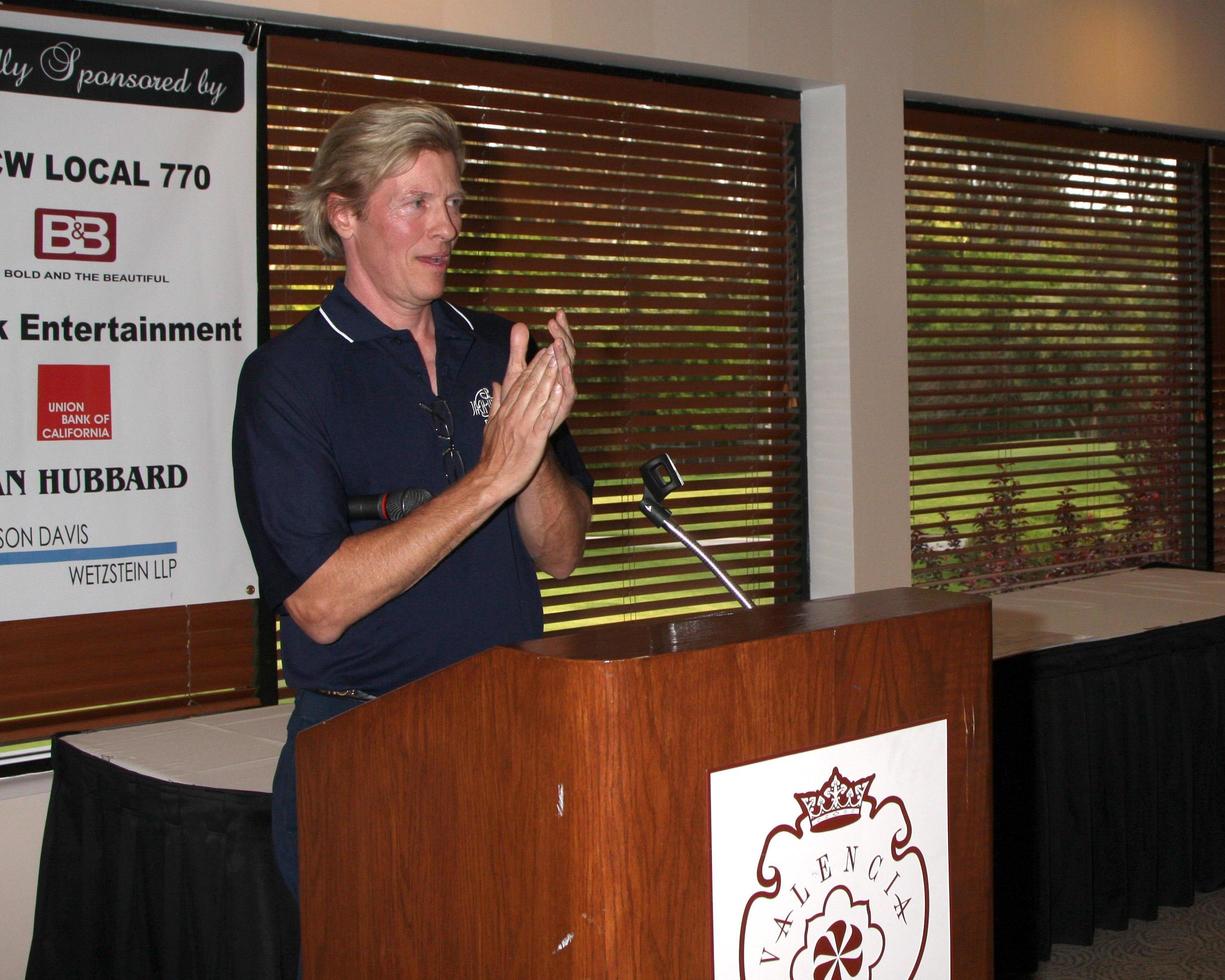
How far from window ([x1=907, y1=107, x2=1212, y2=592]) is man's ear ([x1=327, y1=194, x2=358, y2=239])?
2791mm

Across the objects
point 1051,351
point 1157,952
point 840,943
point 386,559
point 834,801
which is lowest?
point 1157,952

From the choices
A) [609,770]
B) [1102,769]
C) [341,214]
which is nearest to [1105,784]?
[1102,769]

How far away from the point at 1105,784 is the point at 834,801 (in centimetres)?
215

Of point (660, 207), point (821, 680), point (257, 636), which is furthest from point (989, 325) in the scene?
point (821, 680)

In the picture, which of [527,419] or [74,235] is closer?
[527,419]

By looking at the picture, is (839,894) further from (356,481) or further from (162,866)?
(162,866)

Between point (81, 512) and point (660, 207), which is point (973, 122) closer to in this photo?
point (660, 207)

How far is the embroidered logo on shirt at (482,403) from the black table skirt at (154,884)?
734 mm

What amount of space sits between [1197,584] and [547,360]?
119 inches

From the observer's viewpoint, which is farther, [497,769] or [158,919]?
[158,919]

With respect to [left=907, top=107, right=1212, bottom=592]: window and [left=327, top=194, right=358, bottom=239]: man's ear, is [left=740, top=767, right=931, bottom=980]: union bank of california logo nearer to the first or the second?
[left=327, top=194, right=358, bottom=239]: man's ear

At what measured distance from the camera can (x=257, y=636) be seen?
2.92 metres

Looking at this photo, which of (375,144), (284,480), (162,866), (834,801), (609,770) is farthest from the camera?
(162,866)

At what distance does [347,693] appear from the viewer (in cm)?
147
